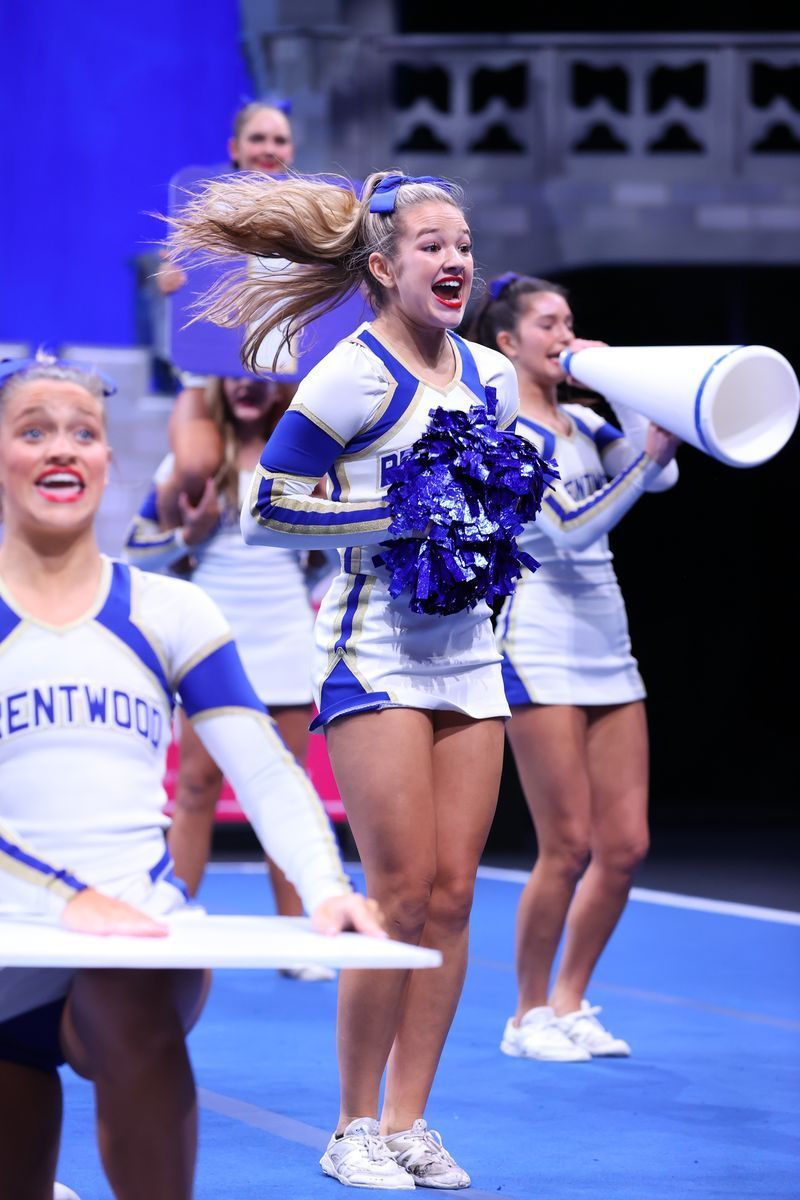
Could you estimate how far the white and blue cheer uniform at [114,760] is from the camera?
2.30 m

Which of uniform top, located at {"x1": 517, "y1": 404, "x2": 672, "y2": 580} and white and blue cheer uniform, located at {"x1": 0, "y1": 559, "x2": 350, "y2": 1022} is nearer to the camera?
white and blue cheer uniform, located at {"x1": 0, "y1": 559, "x2": 350, "y2": 1022}

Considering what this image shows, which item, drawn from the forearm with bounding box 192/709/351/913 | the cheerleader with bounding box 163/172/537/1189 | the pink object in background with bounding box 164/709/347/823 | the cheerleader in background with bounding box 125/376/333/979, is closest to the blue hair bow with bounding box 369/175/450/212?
the cheerleader with bounding box 163/172/537/1189

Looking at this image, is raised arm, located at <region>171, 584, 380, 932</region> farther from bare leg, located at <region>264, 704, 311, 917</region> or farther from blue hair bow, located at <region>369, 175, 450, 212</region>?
bare leg, located at <region>264, 704, 311, 917</region>

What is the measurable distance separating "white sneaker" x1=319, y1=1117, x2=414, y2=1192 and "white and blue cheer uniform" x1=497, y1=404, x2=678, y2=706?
1.37 meters

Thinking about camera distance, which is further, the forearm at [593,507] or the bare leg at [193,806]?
the bare leg at [193,806]

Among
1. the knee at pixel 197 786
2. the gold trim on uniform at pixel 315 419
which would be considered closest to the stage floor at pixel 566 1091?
the knee at pixel 197 786

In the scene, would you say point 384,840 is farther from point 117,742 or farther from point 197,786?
point 197,786

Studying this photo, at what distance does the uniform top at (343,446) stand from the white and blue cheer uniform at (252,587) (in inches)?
83.4

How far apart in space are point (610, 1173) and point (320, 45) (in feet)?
23.0

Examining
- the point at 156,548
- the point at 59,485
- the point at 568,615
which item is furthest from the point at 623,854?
the point at 59,485

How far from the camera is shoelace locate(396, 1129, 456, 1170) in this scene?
11.0 feet

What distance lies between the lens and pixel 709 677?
1130 centimetres

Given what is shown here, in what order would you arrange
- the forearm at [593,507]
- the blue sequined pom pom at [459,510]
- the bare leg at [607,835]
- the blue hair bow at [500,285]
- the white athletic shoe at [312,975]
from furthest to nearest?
the white athletic shoe at [312,975] < the blue hair bow at [500,285] < the bare leg at [607,835] < the forearm at [593,507] < the blue sequined pom pom at [459,510]

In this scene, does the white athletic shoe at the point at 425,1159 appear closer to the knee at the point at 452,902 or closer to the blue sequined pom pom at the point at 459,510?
the knee at the point at 452,902
